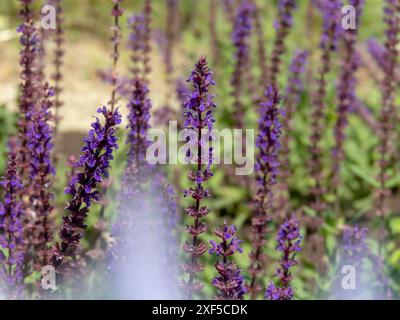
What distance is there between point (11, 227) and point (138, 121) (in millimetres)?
1162

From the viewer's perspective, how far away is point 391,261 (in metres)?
6.73

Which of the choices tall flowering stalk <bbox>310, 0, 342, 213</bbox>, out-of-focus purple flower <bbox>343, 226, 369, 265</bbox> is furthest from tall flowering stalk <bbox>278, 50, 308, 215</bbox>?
out-of-focus purple flower <bbox>343, 226, 369, 265</bbox>

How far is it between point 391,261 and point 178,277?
2139 millimetres

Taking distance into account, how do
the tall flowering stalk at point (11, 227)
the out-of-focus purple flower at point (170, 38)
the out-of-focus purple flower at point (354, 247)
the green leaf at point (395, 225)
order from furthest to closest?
the out-of-focus purple flower at point (170, 38)
the green leaf at point (395, 225)
the out-of-focus purple flower at point (354, 247)
the tall flowering stalk at point (11, 227)

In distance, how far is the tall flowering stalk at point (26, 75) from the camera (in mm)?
5078

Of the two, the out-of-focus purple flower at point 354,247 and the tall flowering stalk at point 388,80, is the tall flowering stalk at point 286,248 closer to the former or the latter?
the out-of-focus purple flower at point 354,247

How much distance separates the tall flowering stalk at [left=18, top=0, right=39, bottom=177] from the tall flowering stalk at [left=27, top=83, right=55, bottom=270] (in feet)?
0.34

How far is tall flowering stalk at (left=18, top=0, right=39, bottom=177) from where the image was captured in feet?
16.7

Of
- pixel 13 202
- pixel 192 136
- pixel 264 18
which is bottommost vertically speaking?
pixel 13 202

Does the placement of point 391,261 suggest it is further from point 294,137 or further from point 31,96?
point 31,96

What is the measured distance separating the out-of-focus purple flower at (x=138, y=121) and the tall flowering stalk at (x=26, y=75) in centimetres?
64

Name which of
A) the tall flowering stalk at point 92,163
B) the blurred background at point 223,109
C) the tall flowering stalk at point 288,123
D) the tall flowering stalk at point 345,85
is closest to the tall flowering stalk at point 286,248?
the tall flowering stalk at point 92,163

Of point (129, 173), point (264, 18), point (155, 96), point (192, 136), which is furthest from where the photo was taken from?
point (264, 18)
